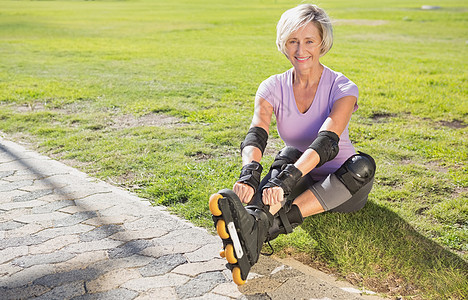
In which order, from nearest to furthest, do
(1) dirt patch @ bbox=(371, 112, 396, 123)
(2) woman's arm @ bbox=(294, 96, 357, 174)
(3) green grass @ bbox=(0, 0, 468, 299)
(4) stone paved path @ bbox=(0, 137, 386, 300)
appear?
→ (4) stone paved path @ bbox=(0, 137, 386, 300)
(2) woman's arm @ bbox=(294, 96, 357, 174)
(3) green grass @ bbox=(0, 0, 468, 299)
(1) dirt patch @ bbox=(371, 112, 396, 123)

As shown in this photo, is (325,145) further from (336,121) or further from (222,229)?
(222,229)

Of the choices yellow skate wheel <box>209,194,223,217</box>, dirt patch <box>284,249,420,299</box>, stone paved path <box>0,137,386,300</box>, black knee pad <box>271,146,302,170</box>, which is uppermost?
yellow skate wheel <box>209,194,223,217</box>

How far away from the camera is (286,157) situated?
3502 mm

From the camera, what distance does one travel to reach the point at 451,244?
332 centimetres

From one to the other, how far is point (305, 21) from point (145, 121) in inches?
142

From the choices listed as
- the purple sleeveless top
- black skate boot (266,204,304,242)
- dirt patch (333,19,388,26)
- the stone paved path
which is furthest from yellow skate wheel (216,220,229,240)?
dirt patch (333,19,388,26)

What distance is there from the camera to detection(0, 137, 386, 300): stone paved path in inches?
109

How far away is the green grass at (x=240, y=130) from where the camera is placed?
325cm

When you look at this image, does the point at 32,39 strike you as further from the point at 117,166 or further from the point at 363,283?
the point at 363,283

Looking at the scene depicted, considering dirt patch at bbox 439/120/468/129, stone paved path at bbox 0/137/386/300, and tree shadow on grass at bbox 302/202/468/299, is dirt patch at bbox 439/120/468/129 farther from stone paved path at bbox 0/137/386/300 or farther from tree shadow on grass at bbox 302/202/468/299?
stone paved path at bbox 0/137/386/300

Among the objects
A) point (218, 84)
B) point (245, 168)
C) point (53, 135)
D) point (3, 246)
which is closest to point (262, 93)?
point (245, 168)

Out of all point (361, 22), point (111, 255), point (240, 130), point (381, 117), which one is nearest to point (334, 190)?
point (111, 255)

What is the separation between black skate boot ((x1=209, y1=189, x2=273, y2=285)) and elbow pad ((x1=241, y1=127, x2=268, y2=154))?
765mm

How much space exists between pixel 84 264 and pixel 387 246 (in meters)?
1.84
